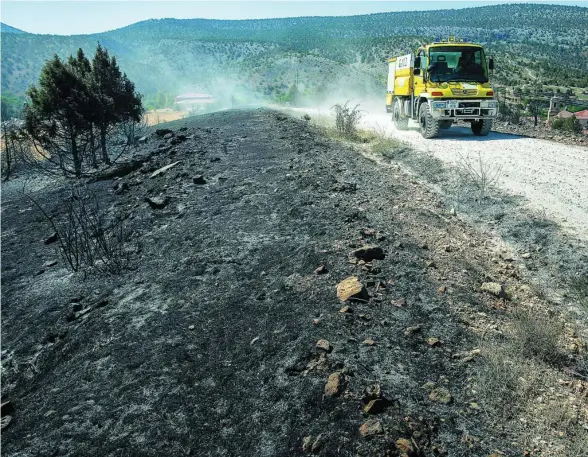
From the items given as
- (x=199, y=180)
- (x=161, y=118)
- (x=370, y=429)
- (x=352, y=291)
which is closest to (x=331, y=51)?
(x=161, y=118)

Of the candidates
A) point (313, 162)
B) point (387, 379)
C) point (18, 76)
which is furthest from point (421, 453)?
point (18, 76)

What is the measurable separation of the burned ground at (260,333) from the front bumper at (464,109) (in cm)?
581

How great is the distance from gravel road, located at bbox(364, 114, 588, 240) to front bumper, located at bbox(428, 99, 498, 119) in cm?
68

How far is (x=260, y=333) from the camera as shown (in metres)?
3.88

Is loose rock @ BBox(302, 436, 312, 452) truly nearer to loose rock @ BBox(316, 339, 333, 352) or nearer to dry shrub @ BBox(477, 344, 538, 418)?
loose rock @ BBox(316, 339, 333, 352)

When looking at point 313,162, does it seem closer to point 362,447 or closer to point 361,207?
point 361,207

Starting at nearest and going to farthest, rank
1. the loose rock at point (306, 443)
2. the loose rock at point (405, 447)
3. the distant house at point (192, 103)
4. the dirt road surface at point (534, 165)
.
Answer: the loose rock at point (405, 447), the loose rock at point (306, 443), the dirt road surface at point (534, 165), the distant house at point (192, 103)

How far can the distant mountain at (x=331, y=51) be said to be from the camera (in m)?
67.6

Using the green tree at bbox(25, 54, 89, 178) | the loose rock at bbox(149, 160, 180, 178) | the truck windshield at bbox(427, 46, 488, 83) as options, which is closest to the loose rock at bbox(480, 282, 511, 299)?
the loose rock at bbox(149, 160, 180, 178)

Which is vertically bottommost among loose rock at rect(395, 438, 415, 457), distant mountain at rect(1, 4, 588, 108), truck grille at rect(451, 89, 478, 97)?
loose rock at rect(395, 438, 415, 457)

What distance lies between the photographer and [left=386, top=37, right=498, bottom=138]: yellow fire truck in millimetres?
12617

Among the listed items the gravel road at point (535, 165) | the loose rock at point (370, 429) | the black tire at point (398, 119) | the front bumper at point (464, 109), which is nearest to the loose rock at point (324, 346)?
the loose rock at point (370, 429)

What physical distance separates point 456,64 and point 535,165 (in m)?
5.56

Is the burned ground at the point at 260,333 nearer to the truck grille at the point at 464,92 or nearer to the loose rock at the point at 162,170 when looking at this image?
the loose rock at the point at 162,170
